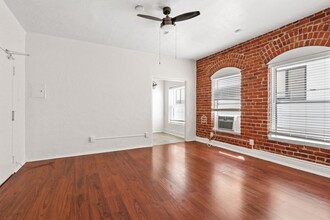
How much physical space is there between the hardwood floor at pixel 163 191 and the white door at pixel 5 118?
23cm

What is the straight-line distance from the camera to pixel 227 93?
4.49 metres

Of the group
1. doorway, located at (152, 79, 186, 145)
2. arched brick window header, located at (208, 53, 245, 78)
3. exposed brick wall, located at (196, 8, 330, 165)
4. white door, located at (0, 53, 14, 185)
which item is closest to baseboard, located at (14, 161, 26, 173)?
white door, located at (0, 53, 14, 185)

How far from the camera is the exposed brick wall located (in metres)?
2.70

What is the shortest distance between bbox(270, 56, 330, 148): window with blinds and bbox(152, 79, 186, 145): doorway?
363 centimetres

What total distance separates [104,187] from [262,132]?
3328mm

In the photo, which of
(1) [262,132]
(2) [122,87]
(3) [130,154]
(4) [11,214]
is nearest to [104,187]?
(4) [11,214]

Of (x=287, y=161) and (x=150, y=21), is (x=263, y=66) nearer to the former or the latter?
(x=287, y=161)

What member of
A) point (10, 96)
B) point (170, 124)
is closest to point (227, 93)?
point (170, 124)

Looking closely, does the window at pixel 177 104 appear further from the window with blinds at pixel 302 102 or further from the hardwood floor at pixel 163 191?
the window with blinds at pixel 302 102

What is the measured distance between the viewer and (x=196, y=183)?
2.40 meters

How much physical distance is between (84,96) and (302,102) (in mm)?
4610

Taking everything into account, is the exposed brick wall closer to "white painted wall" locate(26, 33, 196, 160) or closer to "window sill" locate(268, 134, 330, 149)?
"window sill" locate(268, 134, 330, 149)

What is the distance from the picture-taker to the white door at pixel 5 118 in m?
2.34

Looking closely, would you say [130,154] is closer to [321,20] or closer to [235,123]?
[235,123]
